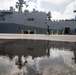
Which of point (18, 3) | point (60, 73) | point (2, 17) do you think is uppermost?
point (18, 3)

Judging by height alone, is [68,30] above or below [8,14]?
below

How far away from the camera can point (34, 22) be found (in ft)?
185

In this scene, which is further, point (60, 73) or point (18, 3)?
point (18, 3)

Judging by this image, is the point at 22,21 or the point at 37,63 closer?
the point at 37,63

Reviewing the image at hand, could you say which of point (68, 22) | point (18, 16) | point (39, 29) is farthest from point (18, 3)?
point (68, 22)

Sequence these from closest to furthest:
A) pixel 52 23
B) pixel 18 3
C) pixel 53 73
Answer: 1. pixel 53 73
2. pixel 52 23
3. pixel 18 3

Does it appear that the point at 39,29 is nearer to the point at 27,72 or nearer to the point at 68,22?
the point at 68,22

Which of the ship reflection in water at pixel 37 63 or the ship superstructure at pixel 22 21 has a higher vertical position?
the ship superstructure at pixel 22 21

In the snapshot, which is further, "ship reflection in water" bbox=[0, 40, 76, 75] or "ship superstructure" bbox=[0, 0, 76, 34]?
"ship superstructure" bbox=[0, 0, 76, 34]

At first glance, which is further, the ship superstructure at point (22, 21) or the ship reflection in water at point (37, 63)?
the ship superstructure at point (22, 21)

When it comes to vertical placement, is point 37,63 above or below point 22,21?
below

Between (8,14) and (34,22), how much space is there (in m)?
8.33

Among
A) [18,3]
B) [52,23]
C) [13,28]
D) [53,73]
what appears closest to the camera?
[53,73]

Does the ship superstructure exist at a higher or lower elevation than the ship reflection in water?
higher
